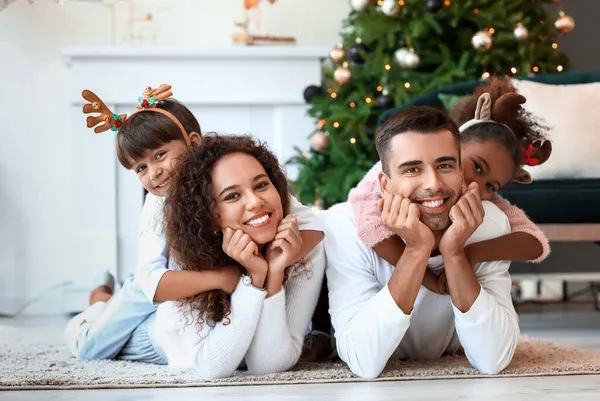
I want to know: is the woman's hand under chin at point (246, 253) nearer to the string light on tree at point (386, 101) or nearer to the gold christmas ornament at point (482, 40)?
the string light on tree at point (386, 101)

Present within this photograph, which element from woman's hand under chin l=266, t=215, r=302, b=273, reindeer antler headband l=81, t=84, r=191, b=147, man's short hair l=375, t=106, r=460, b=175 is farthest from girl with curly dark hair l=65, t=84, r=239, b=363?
man's short hair l=375, t=106, r=460, b=175

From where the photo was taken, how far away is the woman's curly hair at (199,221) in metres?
2.10

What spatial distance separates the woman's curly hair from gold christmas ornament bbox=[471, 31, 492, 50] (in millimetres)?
2696

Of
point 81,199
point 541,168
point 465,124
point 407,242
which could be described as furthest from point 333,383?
Answer: point 81,199

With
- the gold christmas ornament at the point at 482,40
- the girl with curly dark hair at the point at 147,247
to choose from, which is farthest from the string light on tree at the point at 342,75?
the girl with curly dark hair at the point at 147,247

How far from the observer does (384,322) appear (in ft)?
6.66

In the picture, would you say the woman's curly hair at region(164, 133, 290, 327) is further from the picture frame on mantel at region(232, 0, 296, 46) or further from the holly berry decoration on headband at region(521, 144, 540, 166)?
the picture frame on mantel at region(232, 0, 296, 46)

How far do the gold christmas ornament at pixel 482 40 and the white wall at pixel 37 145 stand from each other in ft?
6.28

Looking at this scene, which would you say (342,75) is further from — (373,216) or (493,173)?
(373,216)

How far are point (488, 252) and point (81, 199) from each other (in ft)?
10.9

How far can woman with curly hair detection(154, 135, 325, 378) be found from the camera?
2.07m

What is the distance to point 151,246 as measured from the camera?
2346 millimetres

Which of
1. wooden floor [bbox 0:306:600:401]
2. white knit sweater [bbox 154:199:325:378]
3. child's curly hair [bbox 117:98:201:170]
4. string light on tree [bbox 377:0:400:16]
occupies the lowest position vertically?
wooden floor [bbox 0:306:600:401]

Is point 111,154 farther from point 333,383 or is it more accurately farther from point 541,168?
point 333,383
